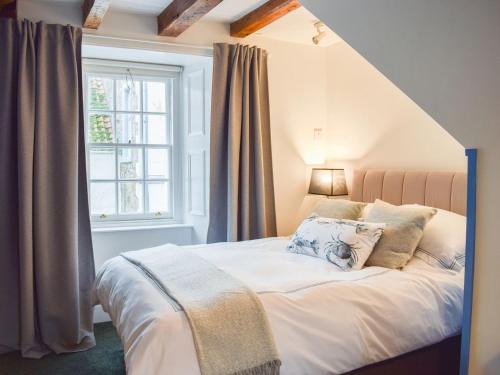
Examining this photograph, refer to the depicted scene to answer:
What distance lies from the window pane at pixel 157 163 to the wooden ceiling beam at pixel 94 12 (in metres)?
1.22

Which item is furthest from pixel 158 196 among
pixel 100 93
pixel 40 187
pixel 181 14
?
pixel 181 14

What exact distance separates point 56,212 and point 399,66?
8.00ft

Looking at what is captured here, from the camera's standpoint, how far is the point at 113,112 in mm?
3785

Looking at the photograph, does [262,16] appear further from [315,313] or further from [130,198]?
[315,313]

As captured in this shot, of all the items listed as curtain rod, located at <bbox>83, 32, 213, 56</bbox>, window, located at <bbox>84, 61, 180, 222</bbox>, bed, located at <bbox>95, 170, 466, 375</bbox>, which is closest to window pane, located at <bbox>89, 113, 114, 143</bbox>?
→ window, located at <bbox>84, 61, 180, 222</bbox>

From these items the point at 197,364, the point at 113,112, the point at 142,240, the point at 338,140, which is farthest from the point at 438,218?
the point at 113,112

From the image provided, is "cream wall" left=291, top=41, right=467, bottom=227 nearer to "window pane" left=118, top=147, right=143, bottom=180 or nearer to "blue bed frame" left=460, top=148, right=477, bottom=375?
"blue bed frame" left=460, top=148, right=477, bottom=375

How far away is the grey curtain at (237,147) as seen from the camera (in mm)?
3506

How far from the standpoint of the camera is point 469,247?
1.69 meters

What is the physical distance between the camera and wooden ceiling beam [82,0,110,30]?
2.69m

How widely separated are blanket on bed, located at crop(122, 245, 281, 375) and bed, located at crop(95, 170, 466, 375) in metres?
0.04

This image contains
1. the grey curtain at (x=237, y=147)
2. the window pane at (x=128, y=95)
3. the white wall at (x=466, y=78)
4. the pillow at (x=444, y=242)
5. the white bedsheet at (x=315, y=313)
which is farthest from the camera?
the window pane at (x=128, y=95)

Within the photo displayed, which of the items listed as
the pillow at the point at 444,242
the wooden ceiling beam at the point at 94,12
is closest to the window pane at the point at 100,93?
the wooden ceiling beam at the point at 94,12

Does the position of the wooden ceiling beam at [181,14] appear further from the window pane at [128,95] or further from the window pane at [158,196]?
the window pane at [158,196]
